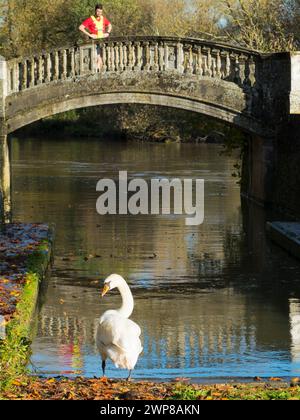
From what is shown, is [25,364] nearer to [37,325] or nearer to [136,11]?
[37,325]

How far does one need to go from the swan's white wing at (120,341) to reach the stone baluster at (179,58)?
51.9 feet

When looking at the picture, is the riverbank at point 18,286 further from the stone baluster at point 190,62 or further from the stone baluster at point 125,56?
the stone baluster at point 190,62

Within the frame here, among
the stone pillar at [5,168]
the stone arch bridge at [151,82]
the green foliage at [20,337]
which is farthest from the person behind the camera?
the stone arch bridge at [151,82]

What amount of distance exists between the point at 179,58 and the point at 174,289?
1053cm

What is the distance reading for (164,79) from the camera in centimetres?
2617

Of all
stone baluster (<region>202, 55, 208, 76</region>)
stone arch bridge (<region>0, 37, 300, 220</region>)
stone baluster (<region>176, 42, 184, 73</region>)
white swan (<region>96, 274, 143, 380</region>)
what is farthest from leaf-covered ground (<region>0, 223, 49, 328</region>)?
stone baluster (<region>202, 55, 208, 76</region>)

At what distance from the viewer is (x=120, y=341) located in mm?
10695

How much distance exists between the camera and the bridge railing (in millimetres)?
26250

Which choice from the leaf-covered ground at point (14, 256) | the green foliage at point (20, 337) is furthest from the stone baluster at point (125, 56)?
the green foliage at point (20, 337)

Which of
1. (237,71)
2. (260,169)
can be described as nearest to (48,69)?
(237,71)

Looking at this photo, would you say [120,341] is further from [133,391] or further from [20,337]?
[20,337]

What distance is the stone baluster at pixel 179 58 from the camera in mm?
26266

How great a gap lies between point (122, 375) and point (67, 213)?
14.9m

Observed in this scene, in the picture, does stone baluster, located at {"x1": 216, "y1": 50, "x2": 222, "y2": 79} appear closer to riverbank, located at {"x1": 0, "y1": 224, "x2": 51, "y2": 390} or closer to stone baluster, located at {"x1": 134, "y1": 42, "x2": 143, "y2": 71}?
stone baluster, located at {"x1": 134, "y1": 42, "x2": 143, "y2": 71}
